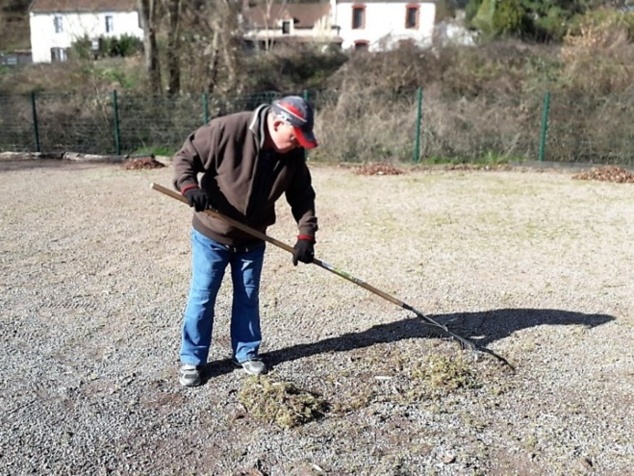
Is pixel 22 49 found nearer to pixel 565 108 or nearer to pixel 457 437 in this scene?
A: pixel 565 108

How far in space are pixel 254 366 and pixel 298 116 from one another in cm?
152

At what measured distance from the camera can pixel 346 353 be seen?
4.28 metres

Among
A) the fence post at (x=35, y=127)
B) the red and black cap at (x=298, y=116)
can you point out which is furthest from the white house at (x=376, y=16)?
the red and black cap at (x=298, y=116)

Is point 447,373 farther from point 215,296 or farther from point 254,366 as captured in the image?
point 215,296

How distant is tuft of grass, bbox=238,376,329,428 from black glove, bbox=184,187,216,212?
105 cm

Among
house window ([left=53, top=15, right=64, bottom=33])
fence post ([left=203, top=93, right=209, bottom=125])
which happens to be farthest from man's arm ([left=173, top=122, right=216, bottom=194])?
house window ([left=53, top=15, right=64, bottom=33])

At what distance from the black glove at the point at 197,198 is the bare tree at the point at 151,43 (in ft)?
48.0

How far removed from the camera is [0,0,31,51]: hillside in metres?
27.6

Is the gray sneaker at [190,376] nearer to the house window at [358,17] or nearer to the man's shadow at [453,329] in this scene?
the man's shadow at [453,329]

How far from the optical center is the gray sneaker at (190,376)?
3.75m

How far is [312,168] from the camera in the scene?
13.7 m

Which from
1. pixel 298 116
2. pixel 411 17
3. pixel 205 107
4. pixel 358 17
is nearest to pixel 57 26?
pixel 358 17

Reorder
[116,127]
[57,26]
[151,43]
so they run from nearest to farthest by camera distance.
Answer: [116,127] < [151,43] < [57,26]

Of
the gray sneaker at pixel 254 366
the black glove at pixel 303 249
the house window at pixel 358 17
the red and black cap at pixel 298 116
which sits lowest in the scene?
the gray sneaker at pixel 254 366
